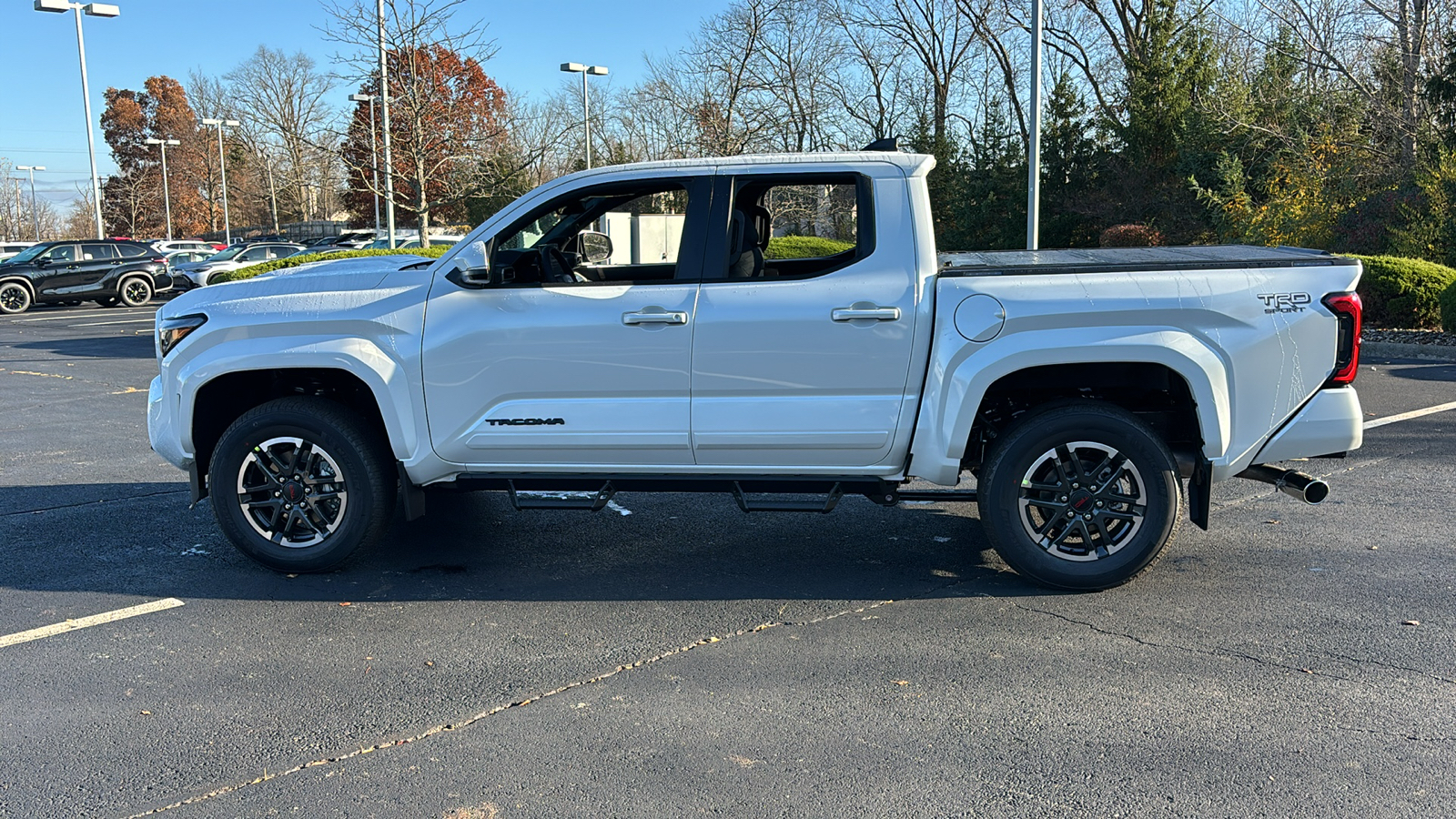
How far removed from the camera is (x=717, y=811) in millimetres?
3277

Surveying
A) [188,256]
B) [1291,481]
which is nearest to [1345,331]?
[1291,481]

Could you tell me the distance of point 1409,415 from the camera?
9.69m

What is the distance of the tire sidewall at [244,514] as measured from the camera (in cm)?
541

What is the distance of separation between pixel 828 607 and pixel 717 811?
1843mm

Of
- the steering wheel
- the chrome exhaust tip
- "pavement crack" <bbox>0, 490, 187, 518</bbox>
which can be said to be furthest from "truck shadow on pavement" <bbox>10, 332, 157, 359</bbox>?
the chrome exhaust tip

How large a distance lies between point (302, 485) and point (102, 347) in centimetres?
1525

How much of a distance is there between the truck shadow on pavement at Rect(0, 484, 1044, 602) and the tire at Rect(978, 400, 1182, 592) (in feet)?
0.81

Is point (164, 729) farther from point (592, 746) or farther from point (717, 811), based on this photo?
point (717, 811)

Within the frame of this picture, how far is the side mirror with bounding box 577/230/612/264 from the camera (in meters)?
5.98

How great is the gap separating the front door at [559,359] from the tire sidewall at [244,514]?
1.47 ft

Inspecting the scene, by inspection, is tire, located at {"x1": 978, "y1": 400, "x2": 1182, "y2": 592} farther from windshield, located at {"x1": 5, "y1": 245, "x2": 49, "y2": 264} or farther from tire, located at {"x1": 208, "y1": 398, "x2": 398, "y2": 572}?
windshield, located at {"x1": 5, "y1": 245, "x2": 49, "y2": 264}

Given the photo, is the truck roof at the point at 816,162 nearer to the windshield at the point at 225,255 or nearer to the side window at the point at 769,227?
the side window at the point at 769,227

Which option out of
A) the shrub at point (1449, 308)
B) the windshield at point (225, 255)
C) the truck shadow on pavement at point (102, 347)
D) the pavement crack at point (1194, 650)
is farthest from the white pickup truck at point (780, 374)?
the windshield at point (225, 255)

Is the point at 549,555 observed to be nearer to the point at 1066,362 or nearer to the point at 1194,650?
the point at 1066,362
